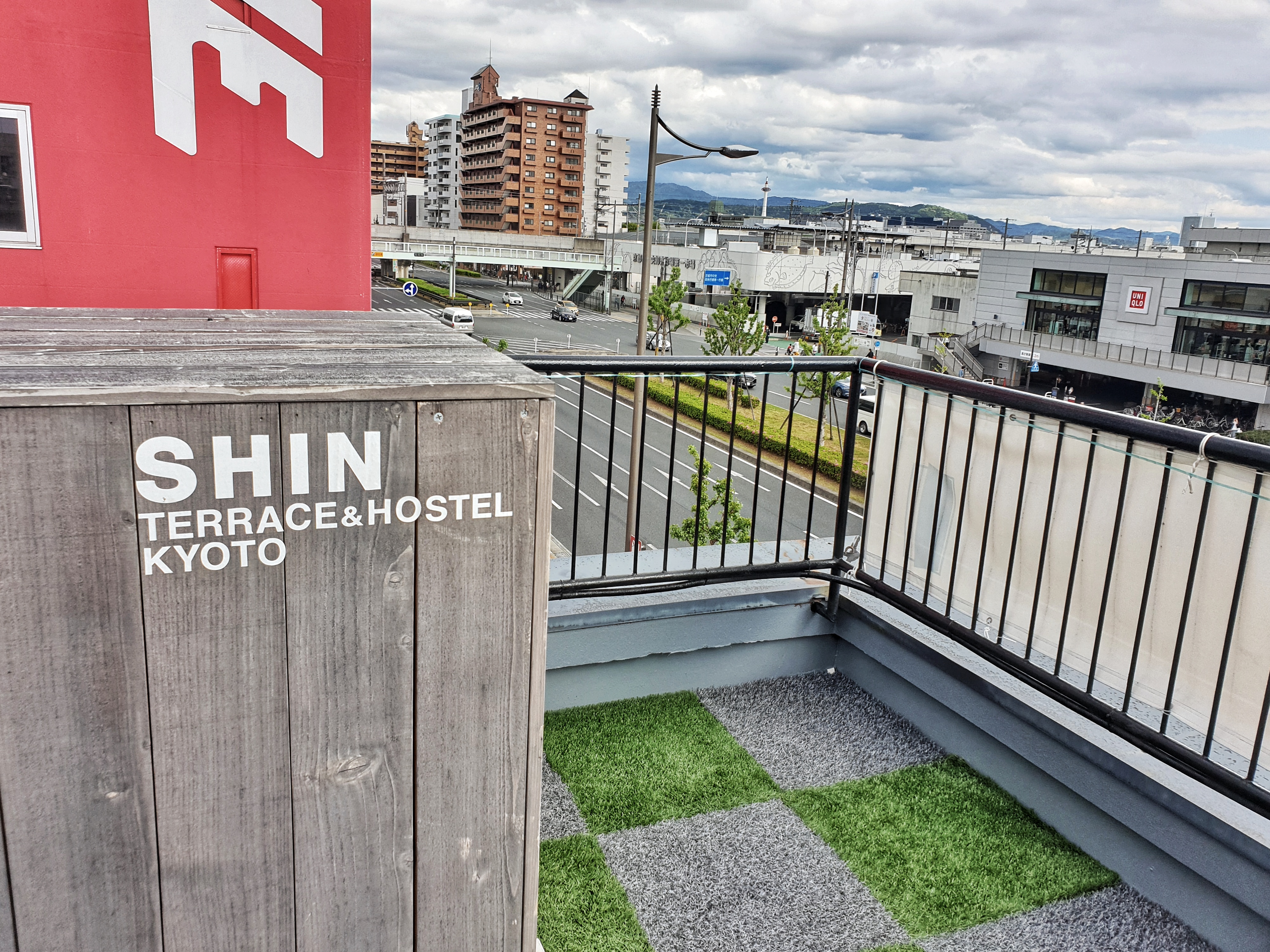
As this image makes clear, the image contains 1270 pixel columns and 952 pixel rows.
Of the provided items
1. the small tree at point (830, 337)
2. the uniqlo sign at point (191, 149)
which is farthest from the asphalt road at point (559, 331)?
the uniqlo sign at point (191, 149)

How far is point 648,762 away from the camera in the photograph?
118 inches

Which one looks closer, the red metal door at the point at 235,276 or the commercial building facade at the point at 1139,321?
the red metal door at the point at 235,276

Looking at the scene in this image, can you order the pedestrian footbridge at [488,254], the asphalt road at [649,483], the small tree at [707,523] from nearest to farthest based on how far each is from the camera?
the small tree at [707,523]
the asphalt road at [649,483]
the pedestrian footbridge at [488,254]

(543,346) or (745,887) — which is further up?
(745,887)

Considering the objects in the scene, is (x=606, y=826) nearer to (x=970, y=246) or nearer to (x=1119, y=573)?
(x=1119, y=573)

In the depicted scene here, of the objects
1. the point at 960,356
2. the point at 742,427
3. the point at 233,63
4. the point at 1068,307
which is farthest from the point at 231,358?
the point at 960,356

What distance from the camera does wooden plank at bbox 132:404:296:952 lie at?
49.0 inches

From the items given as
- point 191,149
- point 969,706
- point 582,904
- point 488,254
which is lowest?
point 582,904

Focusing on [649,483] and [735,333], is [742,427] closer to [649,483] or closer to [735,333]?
[649,483]

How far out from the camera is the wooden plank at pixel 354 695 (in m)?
1.32

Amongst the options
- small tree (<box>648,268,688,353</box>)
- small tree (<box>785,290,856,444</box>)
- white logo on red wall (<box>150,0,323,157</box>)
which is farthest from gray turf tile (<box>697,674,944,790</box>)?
small tree (<box>648,268,688,353</box>)

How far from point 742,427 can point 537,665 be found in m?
24.7

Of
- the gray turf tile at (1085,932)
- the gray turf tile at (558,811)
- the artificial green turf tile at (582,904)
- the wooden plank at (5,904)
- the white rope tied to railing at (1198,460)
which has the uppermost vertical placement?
the white rope tied to railing at (1198,460)

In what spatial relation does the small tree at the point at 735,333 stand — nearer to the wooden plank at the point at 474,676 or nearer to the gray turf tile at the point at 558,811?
the gray turf tile at the point at 558,811
